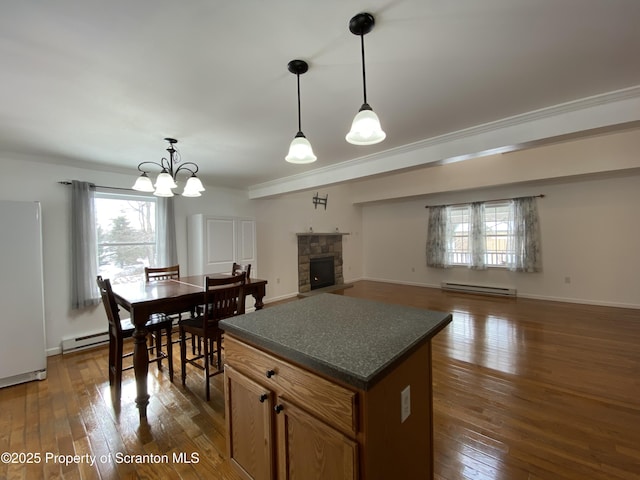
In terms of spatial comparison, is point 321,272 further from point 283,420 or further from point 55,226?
point 283,420

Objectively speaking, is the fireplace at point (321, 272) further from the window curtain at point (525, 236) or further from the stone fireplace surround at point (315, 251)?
the window curtain at point (525, 236)

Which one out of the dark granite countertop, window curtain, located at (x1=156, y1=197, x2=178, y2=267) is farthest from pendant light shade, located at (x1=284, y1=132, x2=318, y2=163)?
window curtain, located at (x1=156, y1=197, x2=178, y2=267)

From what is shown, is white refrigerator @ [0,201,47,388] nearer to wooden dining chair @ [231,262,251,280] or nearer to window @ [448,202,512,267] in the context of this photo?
wooden dining chair @ [231,262,251,280]

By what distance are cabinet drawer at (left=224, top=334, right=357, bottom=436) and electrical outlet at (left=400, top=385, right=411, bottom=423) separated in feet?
0.91

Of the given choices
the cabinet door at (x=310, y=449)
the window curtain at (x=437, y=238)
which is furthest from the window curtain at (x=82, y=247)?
the window curtain at (x=437, y=238)

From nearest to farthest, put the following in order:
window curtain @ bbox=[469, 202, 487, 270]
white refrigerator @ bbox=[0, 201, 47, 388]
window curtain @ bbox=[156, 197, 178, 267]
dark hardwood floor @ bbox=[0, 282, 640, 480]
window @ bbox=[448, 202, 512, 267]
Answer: dark hardwood floor @ bbox=[0, 282, 640, 480] < white refrigerator @ bbox=[0, 201, 47, 388] < window curtain @ bbox=[156, 197, 178, 267] < window @ bbox=[448, 202, 512, 267] < window curtain @ bbox=[469, 202, 487, 270]

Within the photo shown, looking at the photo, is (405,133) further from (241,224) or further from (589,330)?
(589,330)

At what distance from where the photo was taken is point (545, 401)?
2.17 meters

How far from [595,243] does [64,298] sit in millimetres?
8617

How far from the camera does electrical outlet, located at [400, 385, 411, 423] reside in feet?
3.49

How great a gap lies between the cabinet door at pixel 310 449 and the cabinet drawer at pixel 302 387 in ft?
0.13

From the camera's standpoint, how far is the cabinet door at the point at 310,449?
36.1 inches

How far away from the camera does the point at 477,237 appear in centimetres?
618

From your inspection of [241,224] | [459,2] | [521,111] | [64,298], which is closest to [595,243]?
[521,111]
